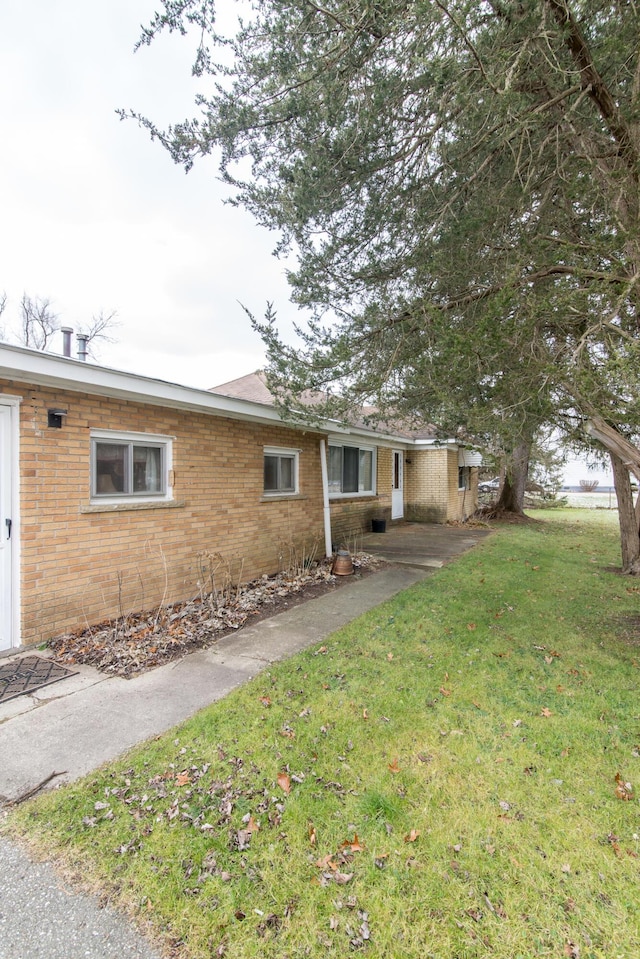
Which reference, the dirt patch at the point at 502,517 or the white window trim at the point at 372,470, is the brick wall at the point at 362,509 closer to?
the white window trim at the point at 372,470

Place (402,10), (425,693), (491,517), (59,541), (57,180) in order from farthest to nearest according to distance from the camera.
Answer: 1. (491,517)
2. (57,180)
3. (59,541)
4. (425,693)
5. (402,10)

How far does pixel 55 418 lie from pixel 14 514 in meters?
1.01

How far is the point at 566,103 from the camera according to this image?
412 cm

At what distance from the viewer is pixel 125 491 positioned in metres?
5.28

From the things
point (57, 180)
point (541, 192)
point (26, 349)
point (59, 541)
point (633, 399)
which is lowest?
point (59, 541)

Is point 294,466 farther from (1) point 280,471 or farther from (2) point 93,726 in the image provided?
(2) point 93,726

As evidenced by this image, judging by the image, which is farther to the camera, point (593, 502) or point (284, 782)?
point (593, 502)

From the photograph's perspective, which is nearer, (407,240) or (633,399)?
(633,399)

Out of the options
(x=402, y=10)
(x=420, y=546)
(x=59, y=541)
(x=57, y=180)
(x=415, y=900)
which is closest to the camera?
(x=415, y=900)

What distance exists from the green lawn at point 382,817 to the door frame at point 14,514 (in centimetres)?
235

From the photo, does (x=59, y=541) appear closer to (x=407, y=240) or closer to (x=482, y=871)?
(x=482, y=871)

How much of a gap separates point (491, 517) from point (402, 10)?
15524mm

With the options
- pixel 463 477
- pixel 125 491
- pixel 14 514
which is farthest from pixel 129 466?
pixel 463 477

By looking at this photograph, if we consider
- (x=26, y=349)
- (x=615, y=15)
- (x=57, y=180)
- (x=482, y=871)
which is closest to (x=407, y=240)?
(x=615, y=15)
